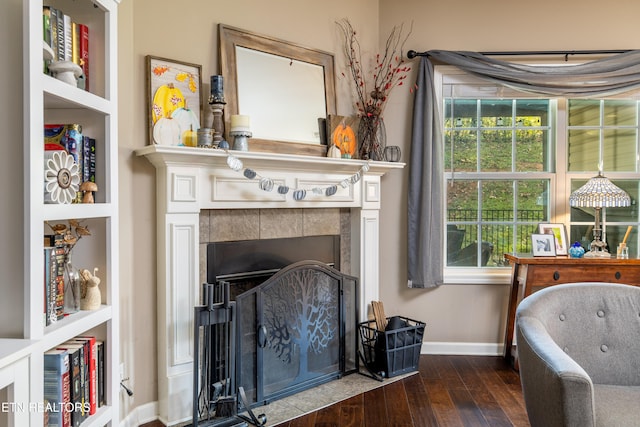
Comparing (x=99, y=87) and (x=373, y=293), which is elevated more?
(x=99, y=87)

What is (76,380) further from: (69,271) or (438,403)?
(438,403)

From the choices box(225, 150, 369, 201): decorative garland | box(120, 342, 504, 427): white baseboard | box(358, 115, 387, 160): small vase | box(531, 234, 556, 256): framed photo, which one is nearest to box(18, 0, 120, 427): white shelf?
box(225, 150, 369, 201): decorative garland

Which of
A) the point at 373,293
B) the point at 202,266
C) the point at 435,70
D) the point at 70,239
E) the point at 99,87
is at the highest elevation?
the point at 435,70

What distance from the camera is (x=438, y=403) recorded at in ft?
8.82

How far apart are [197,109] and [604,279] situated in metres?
2.79

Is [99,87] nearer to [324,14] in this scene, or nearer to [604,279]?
[324,14]

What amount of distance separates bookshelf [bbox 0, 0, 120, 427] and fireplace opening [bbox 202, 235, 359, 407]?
2.45 ft

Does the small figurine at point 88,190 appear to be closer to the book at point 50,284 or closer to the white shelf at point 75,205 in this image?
the white shelf at point 75,205

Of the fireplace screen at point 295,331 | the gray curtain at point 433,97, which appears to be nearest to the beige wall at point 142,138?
the fireplace screen at point 295,331

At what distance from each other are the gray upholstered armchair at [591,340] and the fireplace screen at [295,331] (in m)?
1.26

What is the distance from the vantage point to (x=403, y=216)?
11.7ft

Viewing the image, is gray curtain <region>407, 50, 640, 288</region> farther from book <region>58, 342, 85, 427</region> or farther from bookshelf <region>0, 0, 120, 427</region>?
book <region>58, 342, 85, 427</region>

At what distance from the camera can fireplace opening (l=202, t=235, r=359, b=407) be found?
8.51 ft

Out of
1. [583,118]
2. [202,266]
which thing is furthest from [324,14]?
[583,118]
